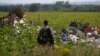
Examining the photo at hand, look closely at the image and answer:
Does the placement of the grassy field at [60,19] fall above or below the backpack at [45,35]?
below

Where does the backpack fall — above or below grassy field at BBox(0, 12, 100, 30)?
above

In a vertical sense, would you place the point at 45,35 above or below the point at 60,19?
above

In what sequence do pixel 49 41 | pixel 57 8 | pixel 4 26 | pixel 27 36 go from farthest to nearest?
pixel 57 8
pixel 4 26
pixel 27 36
pixel 49 41

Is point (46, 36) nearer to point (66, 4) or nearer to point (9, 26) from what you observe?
point (9, 26)

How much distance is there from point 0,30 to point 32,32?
4.12 ft

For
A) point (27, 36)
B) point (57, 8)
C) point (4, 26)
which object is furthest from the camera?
point (57, 8)

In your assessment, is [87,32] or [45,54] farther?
[87,32]

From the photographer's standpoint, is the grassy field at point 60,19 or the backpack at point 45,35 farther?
the grassy field at point 60,19

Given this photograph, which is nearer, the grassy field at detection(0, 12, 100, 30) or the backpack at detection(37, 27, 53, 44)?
the backpack at detection(37, 27, 53, 44)

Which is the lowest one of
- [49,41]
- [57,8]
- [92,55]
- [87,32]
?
[57,8]

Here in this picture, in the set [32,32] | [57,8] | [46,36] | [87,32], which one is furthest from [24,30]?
[57,8]

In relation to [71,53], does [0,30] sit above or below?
below

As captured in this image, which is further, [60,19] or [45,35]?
[60,19]

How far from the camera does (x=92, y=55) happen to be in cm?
723
